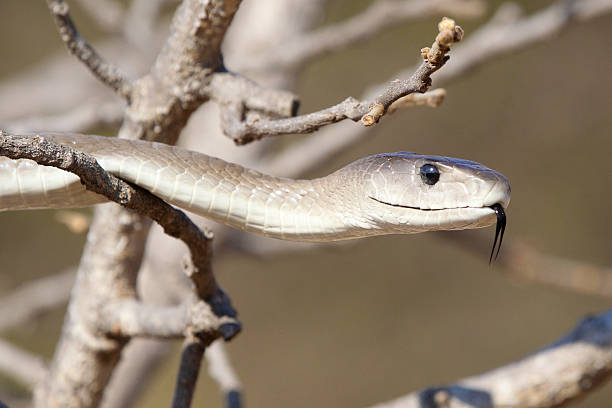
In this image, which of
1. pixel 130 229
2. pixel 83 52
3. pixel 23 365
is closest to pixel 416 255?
pixel 23 365

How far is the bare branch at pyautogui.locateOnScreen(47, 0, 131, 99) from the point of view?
1.07 metres

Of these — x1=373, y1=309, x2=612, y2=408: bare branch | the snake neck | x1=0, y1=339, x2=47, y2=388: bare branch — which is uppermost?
the snake neck

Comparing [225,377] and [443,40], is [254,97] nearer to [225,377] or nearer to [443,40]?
[443,40]

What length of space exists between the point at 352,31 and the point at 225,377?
0.97 m

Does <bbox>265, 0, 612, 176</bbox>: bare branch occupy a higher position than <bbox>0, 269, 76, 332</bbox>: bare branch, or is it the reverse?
<bbox>265, 0, 612, 176</bbox>: bare branch

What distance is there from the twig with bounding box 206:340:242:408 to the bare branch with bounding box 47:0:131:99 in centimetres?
44

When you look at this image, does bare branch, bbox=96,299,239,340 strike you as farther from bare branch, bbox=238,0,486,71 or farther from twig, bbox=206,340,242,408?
bare branch, bbox=238,0,486,71

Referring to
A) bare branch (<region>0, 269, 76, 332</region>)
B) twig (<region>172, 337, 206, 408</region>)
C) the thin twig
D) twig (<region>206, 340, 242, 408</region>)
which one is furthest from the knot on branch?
bare branch (<region>0, 269, 76, 332</region>)

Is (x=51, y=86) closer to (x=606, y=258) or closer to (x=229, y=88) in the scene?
(x=229, y=88)

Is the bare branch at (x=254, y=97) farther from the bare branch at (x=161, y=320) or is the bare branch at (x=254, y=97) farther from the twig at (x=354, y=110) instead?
the bare branch at (x=161, y=320)

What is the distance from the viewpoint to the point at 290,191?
1.05 m

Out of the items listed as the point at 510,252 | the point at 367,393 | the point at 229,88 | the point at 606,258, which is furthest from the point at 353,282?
the point at 229,88

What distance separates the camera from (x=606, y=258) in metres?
3.91

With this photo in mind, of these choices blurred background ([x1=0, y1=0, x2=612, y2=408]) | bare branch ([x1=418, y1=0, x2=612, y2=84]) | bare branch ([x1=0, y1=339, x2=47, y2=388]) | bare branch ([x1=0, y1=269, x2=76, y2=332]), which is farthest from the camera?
blurred background ([x1=0, y1=0, x2=612, y2=408])
